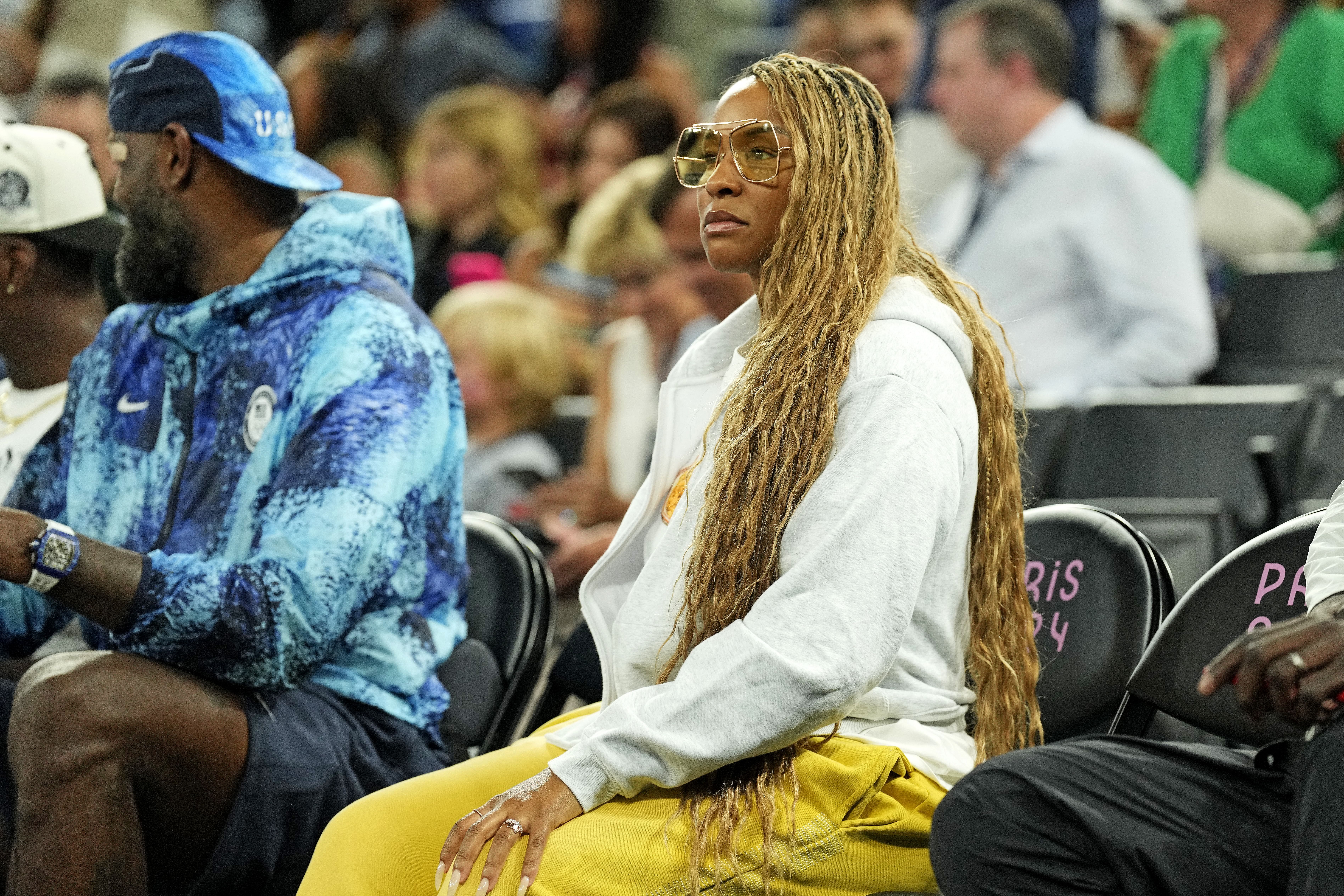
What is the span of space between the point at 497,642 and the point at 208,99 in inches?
42.8

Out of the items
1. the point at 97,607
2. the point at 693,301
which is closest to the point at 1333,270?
the point at 693,301

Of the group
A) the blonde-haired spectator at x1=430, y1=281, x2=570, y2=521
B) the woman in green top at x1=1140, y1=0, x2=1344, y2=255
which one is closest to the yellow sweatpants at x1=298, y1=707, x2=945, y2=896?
the blonde-haired spectator at x1=430, y1=281, x2=570, y2=521

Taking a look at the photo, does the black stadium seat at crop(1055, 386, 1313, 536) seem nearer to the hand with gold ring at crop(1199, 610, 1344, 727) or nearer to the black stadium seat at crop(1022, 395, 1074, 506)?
the black stadium seat at crop(1022, 395, 1074, 506)

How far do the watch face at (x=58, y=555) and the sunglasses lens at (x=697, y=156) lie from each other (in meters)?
1.01

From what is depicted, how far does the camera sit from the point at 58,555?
223 cm

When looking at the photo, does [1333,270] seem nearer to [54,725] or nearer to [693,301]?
[693,301]

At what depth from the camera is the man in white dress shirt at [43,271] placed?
3033 millimetres

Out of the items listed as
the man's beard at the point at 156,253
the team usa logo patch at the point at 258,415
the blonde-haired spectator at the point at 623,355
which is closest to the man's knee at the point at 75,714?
the team usa logo patch at the point at 258,415

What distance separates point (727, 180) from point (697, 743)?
0.77m

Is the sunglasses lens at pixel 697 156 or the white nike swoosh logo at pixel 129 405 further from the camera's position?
the white nike swoosh logo at pixel 129 405

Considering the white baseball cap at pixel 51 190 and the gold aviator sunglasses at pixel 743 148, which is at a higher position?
the gold aviator sunglasses at pixel 743 148

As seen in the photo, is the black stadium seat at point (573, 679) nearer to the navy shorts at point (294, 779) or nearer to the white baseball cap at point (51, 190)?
the navy shorts at point (294, 779)

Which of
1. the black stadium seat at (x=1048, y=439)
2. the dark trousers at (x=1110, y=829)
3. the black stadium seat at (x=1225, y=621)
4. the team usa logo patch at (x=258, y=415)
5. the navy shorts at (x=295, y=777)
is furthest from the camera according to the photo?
the black stadium seat at (x=1048, y=439)

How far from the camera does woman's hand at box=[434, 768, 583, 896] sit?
5.93 ft
